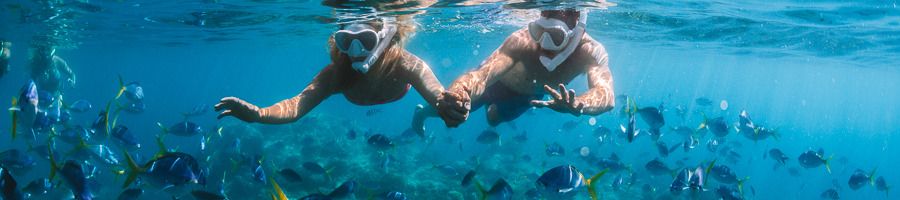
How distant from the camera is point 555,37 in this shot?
15.5ft

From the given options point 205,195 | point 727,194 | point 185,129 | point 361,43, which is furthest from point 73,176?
point 727,194

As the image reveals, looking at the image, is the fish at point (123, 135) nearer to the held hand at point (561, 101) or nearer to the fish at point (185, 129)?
the fish at point (185, 129)

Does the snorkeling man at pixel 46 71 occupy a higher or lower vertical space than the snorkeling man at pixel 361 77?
lower

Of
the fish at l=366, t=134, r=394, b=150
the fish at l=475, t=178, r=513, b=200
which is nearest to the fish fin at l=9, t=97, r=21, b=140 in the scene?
the fish at l=366, t=134, r=394, b=150

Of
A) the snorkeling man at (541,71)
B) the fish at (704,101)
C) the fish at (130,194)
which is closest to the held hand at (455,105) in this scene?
the snorkeling man at (541,71)

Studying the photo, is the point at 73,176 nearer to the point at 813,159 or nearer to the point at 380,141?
the point at 380,141

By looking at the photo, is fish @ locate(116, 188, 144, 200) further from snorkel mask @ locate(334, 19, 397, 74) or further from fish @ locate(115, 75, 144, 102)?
snorkel mask @ locate(334, 19, 397, 74)

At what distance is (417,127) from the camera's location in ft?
26.1

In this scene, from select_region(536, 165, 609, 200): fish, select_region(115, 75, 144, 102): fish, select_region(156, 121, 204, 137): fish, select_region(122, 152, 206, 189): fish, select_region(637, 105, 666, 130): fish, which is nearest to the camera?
select_region(122, 152, 206, 189): fish

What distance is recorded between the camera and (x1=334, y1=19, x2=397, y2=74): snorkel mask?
15.0 ft

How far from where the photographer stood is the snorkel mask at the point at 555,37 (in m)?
4.68

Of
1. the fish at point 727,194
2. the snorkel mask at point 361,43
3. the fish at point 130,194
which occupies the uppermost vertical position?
the snorkel mask at point 361,43

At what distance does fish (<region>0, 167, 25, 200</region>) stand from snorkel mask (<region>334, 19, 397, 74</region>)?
285 cm

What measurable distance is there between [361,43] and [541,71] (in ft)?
6.79
